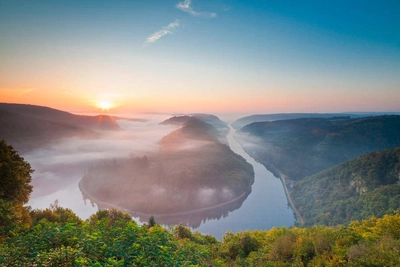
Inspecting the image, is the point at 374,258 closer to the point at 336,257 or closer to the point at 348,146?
the point at 336,257

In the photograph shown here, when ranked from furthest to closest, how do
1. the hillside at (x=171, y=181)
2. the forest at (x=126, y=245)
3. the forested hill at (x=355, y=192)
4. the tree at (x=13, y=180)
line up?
the hillside at (x=171, y=181)
the forested hill at (x=355, y=192)
the tree at (x=13, y=180)
the forest at (x=126, y=245)

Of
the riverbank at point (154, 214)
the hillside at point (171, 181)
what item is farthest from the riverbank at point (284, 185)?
the riverbank at point (154, 214)

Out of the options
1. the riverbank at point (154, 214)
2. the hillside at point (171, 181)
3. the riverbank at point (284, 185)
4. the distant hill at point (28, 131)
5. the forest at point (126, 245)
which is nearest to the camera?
the forest at point (126, 245)

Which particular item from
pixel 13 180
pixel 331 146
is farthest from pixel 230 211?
pixel 331 146

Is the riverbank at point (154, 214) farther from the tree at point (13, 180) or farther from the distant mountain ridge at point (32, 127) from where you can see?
the tree at point (13, 180)

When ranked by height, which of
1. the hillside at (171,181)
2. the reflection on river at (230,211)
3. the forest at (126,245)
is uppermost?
the forest at (126,245)

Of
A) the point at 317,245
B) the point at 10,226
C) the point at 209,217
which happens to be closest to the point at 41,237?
the point at 10,226
